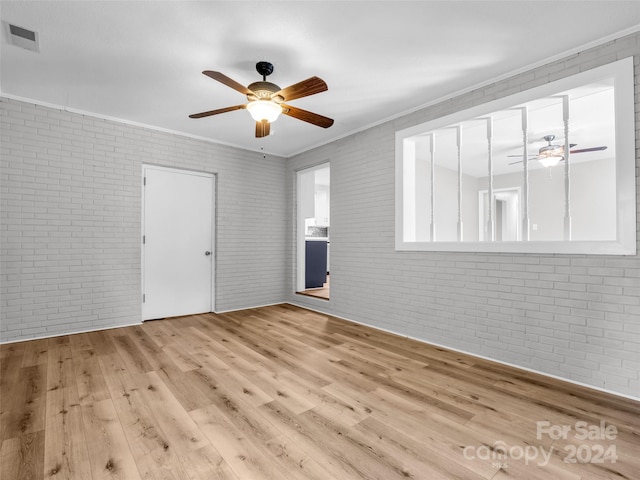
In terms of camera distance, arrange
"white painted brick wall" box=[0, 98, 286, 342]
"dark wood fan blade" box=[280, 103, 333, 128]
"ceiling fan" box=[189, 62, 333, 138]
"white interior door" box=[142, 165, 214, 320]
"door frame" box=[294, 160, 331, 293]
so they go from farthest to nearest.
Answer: "door frame" box=[294, 160, 331, 293]
"white interior door" box=[142, 165, 214, 320]
"white painted brick wall" box=[0, 98, 286, 342]
"dark wood fan blade" box=[280, 103, 333, 128]
"ceiling fan" box=[189, 62, 333, 138]

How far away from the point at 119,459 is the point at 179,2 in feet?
9.19

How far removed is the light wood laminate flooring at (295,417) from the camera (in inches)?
62.3

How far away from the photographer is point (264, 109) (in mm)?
2686

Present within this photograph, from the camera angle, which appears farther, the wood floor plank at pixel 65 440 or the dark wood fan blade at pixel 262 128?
the dark wood fan blade at pixel 262 128

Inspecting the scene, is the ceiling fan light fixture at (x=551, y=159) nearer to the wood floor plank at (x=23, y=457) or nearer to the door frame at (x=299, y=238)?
the door frame at (x=299, y=238)

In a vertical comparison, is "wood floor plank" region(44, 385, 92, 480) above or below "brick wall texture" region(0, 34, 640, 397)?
below

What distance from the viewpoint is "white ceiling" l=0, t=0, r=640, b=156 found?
2176 mm

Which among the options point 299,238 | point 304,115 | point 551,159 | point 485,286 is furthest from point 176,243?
point 551,159

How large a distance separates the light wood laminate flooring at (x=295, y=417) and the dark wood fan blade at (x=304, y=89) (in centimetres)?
235

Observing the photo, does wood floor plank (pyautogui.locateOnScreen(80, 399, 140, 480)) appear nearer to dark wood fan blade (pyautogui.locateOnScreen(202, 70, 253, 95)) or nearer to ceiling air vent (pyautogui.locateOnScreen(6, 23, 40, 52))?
dark wood fan blade (pyautogui.locateOnScreen(202, 70, 253, 95))

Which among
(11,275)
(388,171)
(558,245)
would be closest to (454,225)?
(388,171)

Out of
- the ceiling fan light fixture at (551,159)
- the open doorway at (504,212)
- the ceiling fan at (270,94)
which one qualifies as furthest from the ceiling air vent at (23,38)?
the open doorway at (504,212)

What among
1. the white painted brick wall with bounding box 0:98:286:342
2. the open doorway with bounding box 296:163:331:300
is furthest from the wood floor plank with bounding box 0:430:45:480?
the open doorway with bounding box 296:163:331:300

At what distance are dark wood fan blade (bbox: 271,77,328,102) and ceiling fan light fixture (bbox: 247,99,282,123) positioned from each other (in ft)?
0.28
